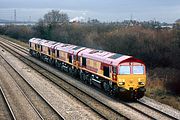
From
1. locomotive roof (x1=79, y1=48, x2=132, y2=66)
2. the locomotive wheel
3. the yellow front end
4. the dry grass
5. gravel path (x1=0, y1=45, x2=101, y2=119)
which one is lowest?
the dry grass

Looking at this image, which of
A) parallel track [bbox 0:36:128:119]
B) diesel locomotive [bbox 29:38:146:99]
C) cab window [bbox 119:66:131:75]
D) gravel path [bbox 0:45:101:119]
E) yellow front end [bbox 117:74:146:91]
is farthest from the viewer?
cab window [bbox 119:66:131:75]

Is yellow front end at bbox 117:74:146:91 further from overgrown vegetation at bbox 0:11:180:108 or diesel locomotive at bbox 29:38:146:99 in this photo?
overgrown vegetation at bbox 0:11:180:108

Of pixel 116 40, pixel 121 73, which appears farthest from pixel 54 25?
pixel 121 73

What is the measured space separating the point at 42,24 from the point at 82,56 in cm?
6606

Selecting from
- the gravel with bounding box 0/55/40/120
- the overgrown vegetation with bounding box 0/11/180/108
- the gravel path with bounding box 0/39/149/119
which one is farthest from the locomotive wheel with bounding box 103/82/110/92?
the gravel with bounding box 0/55/40/120

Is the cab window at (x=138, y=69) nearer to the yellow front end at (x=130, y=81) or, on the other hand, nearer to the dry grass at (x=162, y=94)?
the yellow front end at (x=130, y=81)

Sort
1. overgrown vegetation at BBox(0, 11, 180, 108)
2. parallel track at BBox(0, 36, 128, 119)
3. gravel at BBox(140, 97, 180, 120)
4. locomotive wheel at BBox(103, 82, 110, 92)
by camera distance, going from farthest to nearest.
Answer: overgrown vegetation at BBox(0, 11, 180, 108)
locomotive wheel at BBox(103, 82, 110, 92)
gravel at BBox(140, 97, 180, 120)
parallel track at BBox(0, 36, 128, 119)

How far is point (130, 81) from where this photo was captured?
22.9 meters

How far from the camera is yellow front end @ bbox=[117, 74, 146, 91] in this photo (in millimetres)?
22708

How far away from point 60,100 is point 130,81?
15.4ft

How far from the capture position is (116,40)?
176 ft

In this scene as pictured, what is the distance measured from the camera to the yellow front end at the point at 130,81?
2271 centimetres

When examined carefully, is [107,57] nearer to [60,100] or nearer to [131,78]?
[131,78]

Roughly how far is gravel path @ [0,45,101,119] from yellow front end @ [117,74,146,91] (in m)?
3.02
